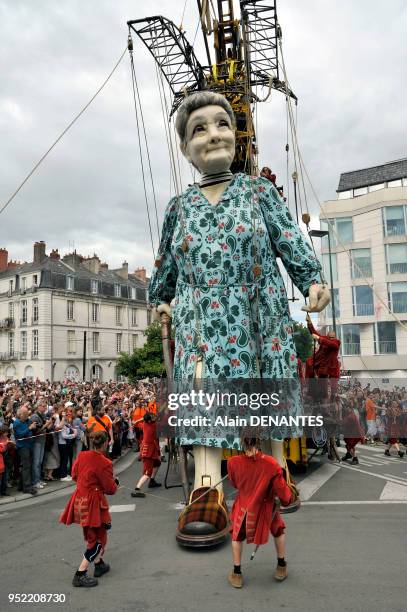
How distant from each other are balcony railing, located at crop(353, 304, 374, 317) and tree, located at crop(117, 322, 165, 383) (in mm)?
11536

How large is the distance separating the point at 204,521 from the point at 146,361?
26.9m

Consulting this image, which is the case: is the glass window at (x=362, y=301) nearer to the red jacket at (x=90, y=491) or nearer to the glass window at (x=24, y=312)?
the red jacket at (x=90, y=491)

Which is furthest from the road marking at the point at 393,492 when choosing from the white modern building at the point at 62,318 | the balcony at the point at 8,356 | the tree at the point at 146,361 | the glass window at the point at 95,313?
the balcony at the point at 8,356

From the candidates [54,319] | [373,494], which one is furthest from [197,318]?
[54,319]

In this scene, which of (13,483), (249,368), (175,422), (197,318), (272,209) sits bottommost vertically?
(13,483)

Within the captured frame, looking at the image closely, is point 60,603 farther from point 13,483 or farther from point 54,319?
point 54,319

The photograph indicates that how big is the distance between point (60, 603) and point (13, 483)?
4.90 m

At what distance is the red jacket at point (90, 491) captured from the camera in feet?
12.9

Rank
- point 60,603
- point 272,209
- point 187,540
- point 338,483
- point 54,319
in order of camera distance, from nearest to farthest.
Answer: point 60,603 → point 187,540 → point 272,209 → point 338,483 → point 54,319

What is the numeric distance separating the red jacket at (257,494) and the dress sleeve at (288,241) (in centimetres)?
221

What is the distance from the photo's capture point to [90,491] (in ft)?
13.1

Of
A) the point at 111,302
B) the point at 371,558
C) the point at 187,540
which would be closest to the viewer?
the point at 371,558

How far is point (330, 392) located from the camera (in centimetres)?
775

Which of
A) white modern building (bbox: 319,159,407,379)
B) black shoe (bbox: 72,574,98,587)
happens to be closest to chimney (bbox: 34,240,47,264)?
white modern building (bbox: 319,159,407,379)
